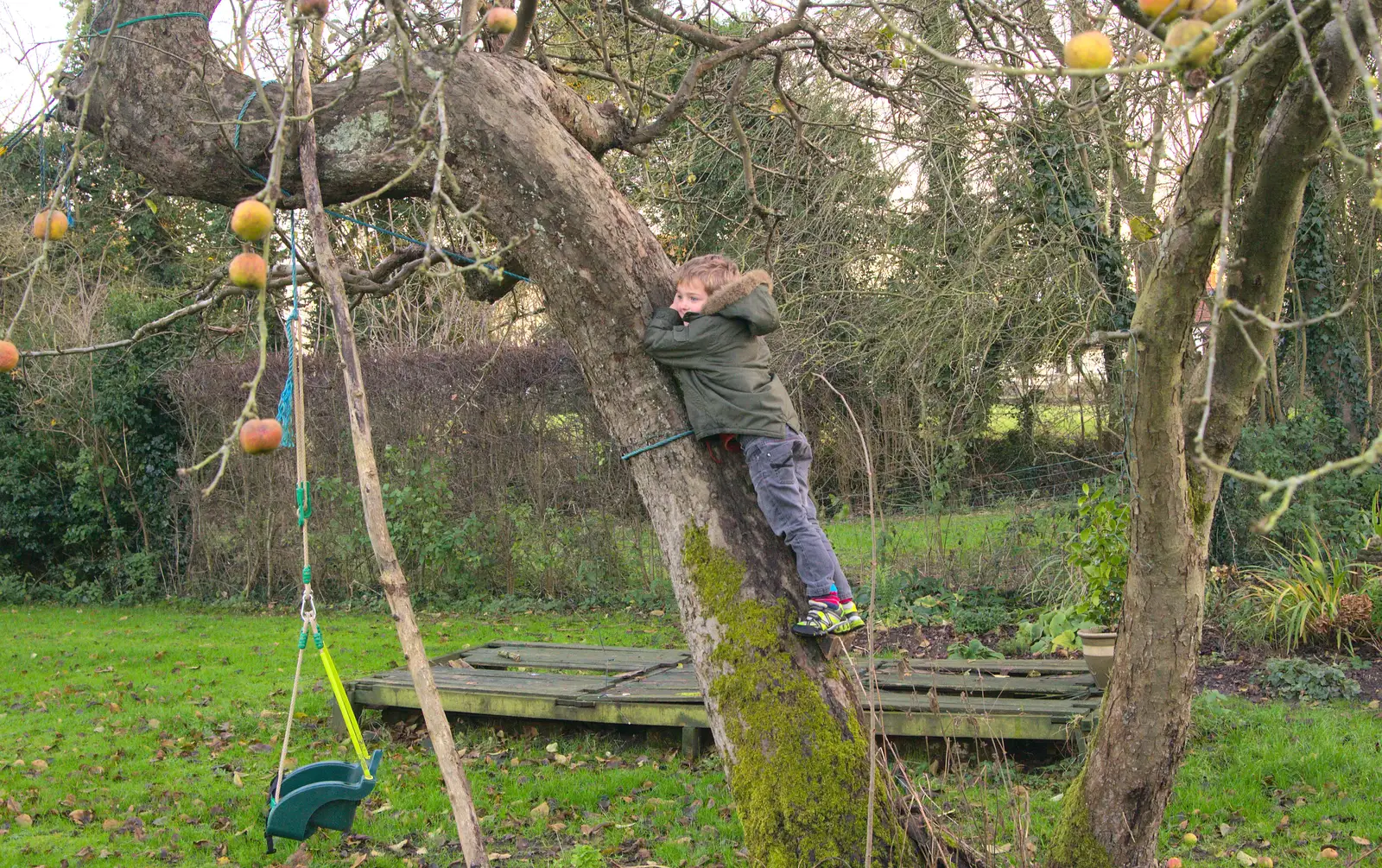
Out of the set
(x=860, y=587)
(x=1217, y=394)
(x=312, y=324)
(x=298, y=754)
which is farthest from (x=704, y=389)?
(x=312, y=324)

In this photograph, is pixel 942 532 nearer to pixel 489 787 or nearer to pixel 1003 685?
pixel 1003 685

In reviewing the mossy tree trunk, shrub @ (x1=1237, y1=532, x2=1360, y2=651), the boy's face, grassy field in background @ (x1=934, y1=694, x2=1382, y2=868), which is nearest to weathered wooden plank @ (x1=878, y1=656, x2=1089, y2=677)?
grassy field in background @ (x1=934, y1=694, x2=1382, y2=868)

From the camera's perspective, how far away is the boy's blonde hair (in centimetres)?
309

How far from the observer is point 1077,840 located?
2885 millimetres

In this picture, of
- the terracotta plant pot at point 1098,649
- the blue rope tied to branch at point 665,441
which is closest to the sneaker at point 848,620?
the blue rope tied to branch at point 665,441

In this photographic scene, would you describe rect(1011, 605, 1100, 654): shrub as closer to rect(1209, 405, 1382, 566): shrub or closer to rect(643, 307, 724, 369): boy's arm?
rect(1209, 405, 1382, 566): shrub

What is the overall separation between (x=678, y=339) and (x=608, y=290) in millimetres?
→ 241

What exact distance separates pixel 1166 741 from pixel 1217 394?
916 millimetres

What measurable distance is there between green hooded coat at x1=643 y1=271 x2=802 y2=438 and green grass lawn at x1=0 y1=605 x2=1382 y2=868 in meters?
1.21

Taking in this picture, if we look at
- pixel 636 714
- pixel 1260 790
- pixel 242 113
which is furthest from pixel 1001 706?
pixel 242 113

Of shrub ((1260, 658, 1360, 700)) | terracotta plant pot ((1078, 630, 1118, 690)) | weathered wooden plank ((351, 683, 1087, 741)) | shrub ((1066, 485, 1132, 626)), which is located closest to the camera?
weathered wooden plank ((351, 683, 1087, 741))

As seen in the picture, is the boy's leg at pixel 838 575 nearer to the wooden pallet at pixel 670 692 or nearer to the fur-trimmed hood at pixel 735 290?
the fur-trimmed hood at pixel 735 290

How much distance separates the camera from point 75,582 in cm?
1131

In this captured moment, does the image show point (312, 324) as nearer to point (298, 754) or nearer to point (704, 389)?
point (298, 754)
